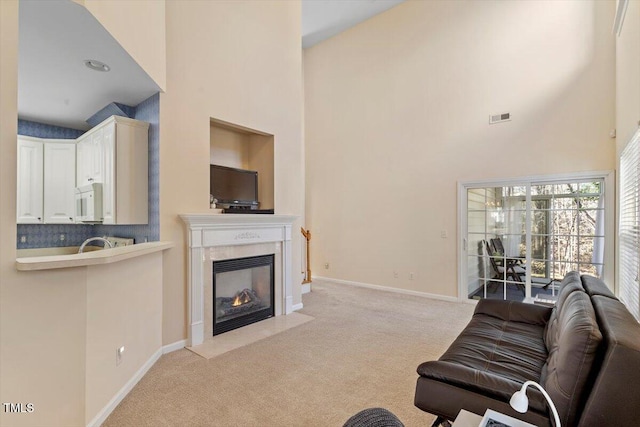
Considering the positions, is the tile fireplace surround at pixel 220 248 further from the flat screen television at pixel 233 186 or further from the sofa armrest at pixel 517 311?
the sofa armrest at pixel 517 311

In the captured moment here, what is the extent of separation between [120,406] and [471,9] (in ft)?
22.2

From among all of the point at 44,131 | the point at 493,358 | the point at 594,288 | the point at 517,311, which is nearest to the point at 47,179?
the point at 44,131

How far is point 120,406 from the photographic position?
2.31 metres

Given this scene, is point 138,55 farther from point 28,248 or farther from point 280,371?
point 28,248

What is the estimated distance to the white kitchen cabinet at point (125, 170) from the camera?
10.7 feet

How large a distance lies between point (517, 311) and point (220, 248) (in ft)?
10.2

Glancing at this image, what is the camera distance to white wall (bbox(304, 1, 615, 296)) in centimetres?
430

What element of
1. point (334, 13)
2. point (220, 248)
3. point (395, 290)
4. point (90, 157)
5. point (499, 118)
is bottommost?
point (395, 290)

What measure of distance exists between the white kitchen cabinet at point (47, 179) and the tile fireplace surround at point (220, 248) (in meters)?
2.14

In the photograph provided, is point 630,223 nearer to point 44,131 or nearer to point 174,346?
point 174,346

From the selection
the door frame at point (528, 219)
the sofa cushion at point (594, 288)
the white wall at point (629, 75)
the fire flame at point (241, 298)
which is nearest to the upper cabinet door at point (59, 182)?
the fire flame at point (241, 298)

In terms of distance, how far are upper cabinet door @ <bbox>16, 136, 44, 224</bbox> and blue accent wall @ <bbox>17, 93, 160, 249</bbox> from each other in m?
0.31

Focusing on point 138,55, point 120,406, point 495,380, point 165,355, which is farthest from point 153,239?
point 495,380

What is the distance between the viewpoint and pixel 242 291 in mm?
4160
